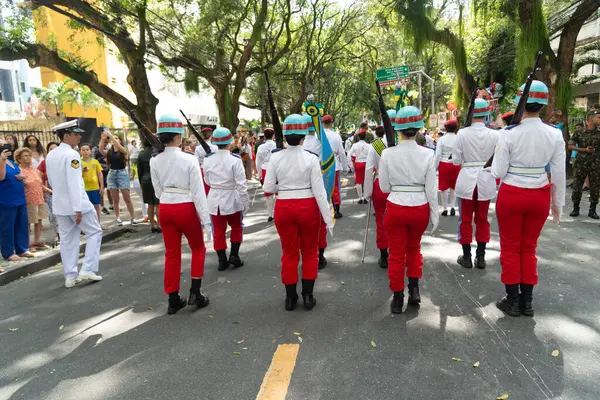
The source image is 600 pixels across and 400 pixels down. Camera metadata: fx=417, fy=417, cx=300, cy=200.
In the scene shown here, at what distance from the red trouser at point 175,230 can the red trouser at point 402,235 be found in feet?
6.75

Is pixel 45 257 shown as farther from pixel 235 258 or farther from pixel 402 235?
pixel 402 235

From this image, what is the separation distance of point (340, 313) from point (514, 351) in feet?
5.23

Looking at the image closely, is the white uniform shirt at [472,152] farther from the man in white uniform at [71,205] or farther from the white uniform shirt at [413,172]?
the man in white uniform at [71,205]

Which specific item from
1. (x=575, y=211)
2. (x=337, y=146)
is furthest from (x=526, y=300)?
(x=575, y=211)

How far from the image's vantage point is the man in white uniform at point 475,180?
5.48m

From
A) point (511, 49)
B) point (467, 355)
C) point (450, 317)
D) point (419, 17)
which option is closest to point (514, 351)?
point (467, 355)

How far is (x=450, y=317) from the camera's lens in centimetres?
404

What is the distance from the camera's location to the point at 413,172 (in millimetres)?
4094

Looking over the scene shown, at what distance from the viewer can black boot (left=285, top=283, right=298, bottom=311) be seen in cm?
441

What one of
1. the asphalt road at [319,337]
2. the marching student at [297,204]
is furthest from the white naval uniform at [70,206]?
the marching student at [297,204]

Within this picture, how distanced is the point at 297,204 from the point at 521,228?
7.28 ft

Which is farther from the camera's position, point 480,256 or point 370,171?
point 480,256

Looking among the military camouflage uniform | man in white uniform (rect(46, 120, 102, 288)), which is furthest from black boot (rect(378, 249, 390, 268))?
the military camouflage uniform

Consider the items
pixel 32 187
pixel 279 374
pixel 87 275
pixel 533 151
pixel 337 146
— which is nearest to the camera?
pixel 279 374
